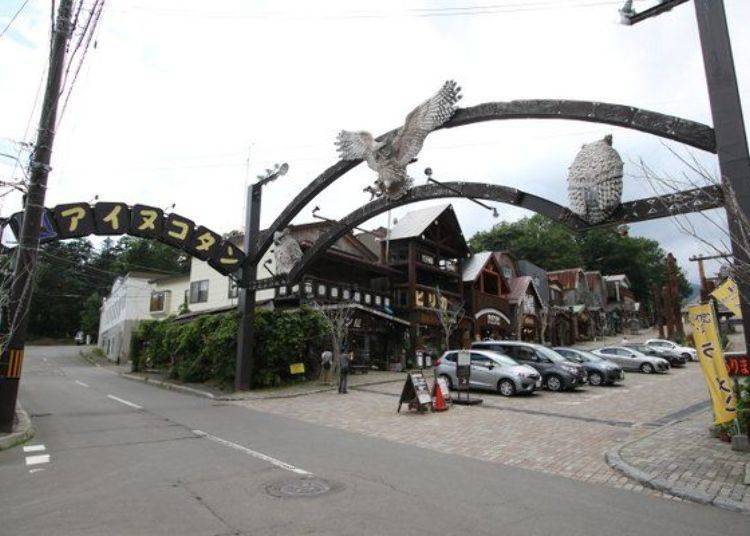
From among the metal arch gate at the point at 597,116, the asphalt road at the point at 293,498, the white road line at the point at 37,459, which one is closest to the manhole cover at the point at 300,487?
the asphalt road at the point at 293,498

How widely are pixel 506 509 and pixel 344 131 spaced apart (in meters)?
12.1

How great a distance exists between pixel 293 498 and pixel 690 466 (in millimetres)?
6011

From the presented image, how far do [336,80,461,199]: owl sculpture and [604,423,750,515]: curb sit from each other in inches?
340

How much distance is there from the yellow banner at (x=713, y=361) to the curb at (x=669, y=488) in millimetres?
2324

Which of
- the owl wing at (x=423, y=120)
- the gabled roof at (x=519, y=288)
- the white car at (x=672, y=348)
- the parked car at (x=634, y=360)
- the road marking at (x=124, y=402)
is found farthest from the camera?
the gabled roof at (x=519, y=288)

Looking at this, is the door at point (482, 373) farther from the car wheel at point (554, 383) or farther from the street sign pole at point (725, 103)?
the street sign pole at point (725, 103)

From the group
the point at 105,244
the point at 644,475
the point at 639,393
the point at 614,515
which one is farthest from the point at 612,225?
the point at 105,244

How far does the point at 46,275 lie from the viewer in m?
64.1

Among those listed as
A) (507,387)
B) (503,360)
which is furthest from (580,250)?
(507,387)

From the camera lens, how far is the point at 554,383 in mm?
18938

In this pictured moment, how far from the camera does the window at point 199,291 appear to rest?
3441 centimetres

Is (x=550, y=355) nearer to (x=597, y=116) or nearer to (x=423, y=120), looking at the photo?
(x=423, y=120)

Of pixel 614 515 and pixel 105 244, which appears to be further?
pixel 105 244

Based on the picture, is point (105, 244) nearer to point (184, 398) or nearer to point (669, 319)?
point (184, 398)
